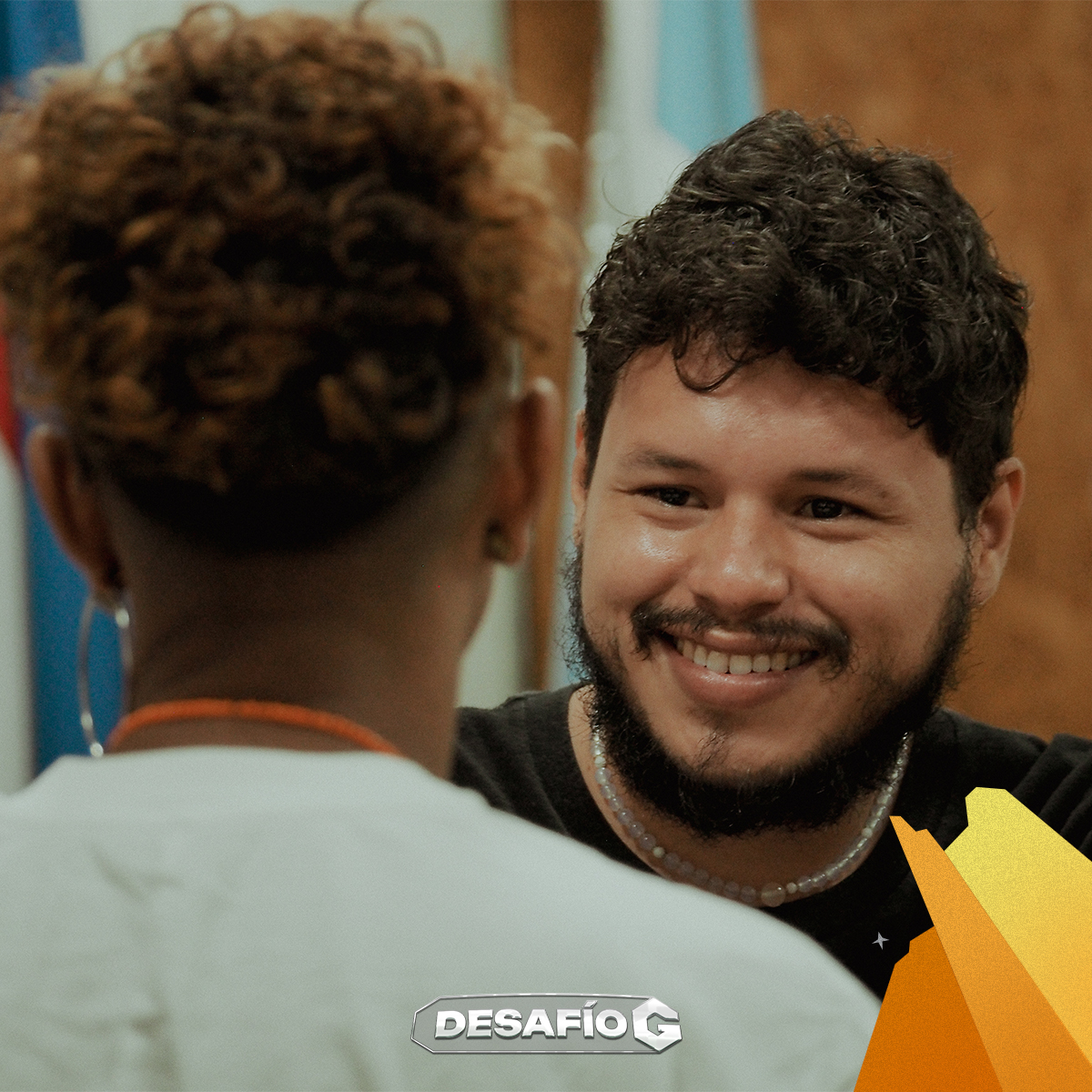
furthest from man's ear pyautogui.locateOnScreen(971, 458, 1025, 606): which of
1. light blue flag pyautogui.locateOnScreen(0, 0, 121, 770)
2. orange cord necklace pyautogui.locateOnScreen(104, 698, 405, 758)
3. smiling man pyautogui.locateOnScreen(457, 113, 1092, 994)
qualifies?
light blue flag pyautogui.locateOnScreen(0, 0, 121, 770)

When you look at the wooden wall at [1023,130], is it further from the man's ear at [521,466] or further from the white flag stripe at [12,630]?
the man's ear at [521,466]

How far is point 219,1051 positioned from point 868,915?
Answer: 2.67 feet

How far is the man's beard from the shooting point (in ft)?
4.02

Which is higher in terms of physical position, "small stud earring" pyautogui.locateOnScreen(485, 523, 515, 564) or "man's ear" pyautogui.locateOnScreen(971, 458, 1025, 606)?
"small stud earring" pyautogui.locateOnScreen(485, 523, 515, 564)

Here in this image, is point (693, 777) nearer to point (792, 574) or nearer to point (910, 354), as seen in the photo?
point (792, 574)

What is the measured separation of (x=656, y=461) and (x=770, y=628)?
0.56ft

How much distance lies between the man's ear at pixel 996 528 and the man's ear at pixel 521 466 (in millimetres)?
783

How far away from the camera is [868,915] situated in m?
1.21

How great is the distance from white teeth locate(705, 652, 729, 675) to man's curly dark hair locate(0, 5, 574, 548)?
2.16ft

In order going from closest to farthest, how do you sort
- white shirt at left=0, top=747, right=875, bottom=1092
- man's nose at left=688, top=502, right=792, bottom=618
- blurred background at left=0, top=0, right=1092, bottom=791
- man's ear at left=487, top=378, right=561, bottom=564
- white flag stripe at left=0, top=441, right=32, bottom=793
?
1. white shirt at left=0, top=747, right=875, bottom=1092
2. man's ear at left=487, top=378, right=561, bottom=564
3. man's nose at left=688, top=502, right=792, bottom=618
4. white flag stripe at left=0, top=441, right=32, bottom=793
5. blurred background at left=0, top=0, right=1092, bottom=791

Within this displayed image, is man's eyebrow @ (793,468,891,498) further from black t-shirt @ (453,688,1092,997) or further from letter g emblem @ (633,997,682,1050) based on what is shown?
letter g emblem @ (633,997,682,1050)

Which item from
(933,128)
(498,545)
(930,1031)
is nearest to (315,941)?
(498,545)

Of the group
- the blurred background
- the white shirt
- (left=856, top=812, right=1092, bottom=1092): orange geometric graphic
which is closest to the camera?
the white shirt

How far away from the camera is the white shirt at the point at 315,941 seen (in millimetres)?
517
